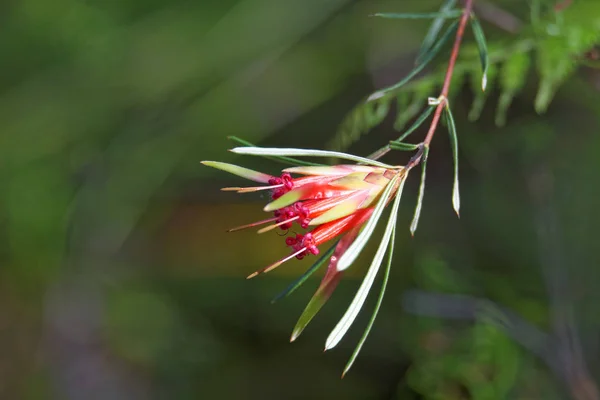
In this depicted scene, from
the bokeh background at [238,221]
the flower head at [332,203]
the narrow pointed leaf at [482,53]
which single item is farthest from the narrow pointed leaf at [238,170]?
the bokeh background at [238,221]

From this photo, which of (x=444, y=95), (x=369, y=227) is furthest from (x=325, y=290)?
(x=444, y=95)

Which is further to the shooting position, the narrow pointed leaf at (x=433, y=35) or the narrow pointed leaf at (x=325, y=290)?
the narrow pointed leaf at (x=433, y=35)

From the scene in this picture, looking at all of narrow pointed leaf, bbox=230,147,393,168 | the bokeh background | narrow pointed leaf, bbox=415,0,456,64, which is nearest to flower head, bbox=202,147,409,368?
narrow pointed leaf, bbox=230,147,393,168

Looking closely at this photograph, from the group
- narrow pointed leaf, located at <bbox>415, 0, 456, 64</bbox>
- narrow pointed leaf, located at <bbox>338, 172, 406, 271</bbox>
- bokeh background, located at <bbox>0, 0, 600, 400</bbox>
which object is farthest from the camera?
bokeh background, located at <bbox>0, 0, 600, 400</bbox>

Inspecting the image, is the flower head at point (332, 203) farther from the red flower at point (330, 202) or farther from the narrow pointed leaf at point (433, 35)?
the narrow pointed leaf at point (433, 35)

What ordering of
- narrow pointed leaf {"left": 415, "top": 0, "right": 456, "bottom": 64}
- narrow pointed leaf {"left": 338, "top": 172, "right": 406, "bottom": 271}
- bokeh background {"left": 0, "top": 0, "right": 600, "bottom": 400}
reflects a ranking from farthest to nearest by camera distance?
bokeh background {"left": 0, "top": 0, "right": 600, "bottom": 400}
narrow pointed leaf {"left": 415, "top": 0, "right": 456, "bottom": 64}
narrow pointed leaf {"left": 338, "top": 172, "right": 406, "bottom": 271}

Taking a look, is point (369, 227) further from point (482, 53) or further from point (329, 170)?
point (482, 53)

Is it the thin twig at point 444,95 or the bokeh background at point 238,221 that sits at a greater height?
the thin twig at point 444,95

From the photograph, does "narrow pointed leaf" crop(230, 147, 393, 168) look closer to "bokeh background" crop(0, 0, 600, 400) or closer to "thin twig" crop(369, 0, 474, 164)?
"thin twig" crop(369, 0, 474, 164)
